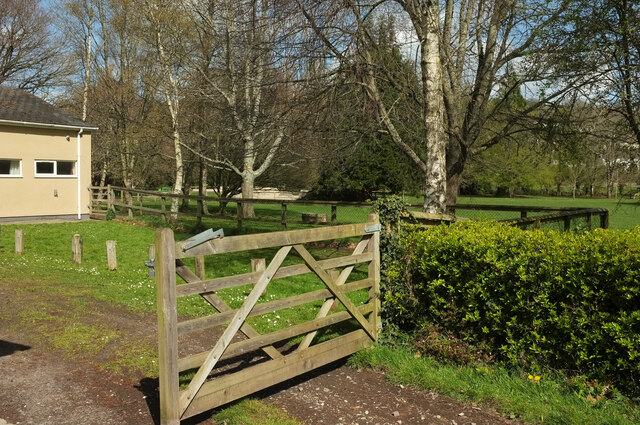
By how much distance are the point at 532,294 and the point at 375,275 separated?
1706mm

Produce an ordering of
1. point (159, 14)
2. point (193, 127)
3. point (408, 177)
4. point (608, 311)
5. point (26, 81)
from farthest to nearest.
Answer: point (26, 81)
point (408, 177)
point (193, 127)
point (159, 14)
point (608, 311)

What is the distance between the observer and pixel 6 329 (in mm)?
6543

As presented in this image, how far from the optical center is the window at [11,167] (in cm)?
2384

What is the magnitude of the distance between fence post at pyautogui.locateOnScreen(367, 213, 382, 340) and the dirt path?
653 mm

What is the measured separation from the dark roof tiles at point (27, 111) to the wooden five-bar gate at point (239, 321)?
76.0 ft

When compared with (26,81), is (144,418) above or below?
below

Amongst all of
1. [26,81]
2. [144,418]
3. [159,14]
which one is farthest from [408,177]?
[144,418]

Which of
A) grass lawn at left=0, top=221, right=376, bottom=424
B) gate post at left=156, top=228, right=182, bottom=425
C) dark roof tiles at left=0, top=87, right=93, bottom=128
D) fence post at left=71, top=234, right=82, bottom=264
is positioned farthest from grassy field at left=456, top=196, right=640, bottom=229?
dark roof tiles at left=0, top=87, right=93, bottom=128

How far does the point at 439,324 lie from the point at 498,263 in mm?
1009

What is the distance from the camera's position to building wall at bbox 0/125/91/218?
2367 centimetres

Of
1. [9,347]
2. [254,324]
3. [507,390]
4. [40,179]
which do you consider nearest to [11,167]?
[40,179]

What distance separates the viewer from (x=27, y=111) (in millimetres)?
24922

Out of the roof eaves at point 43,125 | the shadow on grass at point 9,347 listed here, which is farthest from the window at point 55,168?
the shadow on grass at point 9,347

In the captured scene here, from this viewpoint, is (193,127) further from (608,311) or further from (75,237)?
(608,311)
